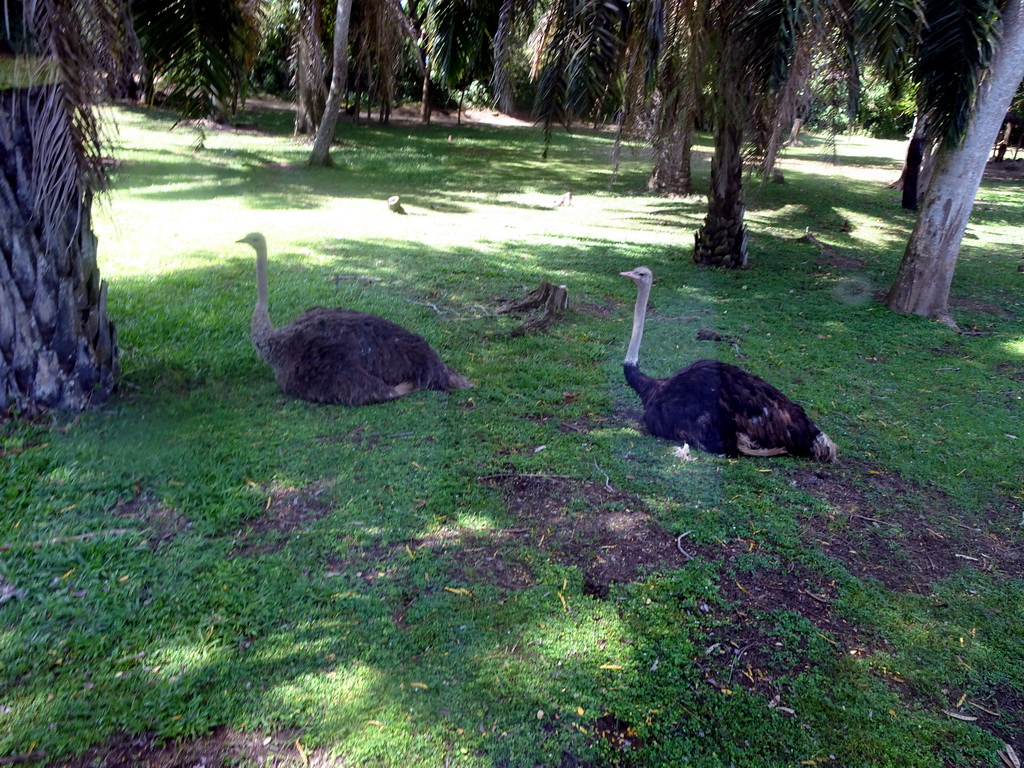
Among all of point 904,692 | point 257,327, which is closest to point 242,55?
point 257,327

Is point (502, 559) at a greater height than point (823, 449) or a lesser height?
lesser

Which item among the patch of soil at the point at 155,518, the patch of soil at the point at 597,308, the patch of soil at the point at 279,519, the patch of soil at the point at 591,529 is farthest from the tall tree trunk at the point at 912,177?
the patch of soil at the point at 155,518

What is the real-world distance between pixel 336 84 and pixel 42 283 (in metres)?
13.2

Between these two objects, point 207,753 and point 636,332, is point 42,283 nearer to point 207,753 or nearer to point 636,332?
point 207,753

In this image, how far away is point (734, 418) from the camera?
18.6ft

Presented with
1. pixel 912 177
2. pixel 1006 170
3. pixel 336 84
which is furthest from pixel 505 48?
pixel 1006 170

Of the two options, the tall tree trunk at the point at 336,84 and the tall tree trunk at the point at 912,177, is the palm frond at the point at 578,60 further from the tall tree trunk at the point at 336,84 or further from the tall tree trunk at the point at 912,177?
the tall tree trunk at the point at 912,177

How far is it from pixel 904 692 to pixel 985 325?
785 centimetres

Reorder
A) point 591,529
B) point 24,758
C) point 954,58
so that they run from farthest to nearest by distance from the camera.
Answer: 1. point 954,58
2. point 591,529
3. point 24,758

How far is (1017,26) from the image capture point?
8547mm

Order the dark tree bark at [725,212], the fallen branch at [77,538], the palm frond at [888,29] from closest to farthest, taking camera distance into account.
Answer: the fallen branch at [77,538]
the palm frond at [888,29]
the dark tree bark at [725,212]

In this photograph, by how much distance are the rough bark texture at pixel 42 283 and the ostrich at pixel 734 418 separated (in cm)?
402

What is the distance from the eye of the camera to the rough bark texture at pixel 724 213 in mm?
11258

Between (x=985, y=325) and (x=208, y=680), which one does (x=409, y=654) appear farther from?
(x=985, y=325)
